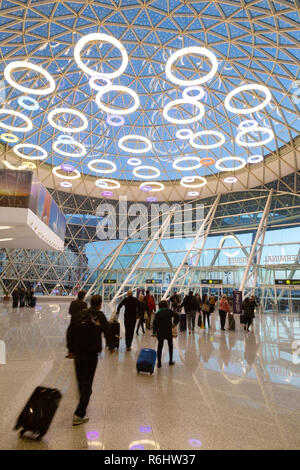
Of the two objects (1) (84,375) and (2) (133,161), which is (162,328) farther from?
(2) (133,161)

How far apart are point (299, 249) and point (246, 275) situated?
734 centimetres

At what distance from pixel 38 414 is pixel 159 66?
34.6m

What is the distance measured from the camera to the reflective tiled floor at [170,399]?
436 centimetres

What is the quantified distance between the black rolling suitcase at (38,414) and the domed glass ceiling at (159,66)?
18.7m

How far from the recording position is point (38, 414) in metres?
4.34

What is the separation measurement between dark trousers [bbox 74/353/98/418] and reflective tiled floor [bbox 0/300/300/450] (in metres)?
0.32

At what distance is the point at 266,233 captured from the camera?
3825 cm

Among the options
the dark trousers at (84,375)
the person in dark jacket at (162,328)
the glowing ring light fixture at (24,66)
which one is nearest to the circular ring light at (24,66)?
the glowing ring light fixture at (24,66)

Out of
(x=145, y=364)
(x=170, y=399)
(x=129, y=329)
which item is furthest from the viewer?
(x=129, y=329)

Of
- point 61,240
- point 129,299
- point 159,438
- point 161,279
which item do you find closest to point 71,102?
point 61,240

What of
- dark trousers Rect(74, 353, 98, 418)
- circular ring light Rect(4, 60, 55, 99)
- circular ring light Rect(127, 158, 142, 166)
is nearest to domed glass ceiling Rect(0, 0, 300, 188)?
circular ring light Rect(4, 60, 55, 99)

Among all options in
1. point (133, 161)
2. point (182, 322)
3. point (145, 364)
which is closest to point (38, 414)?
point (145, 364)

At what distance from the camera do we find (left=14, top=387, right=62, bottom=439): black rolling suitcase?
4277mm

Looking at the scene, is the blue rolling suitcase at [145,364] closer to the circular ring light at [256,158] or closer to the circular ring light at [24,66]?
the circular ring light at [24,66]
